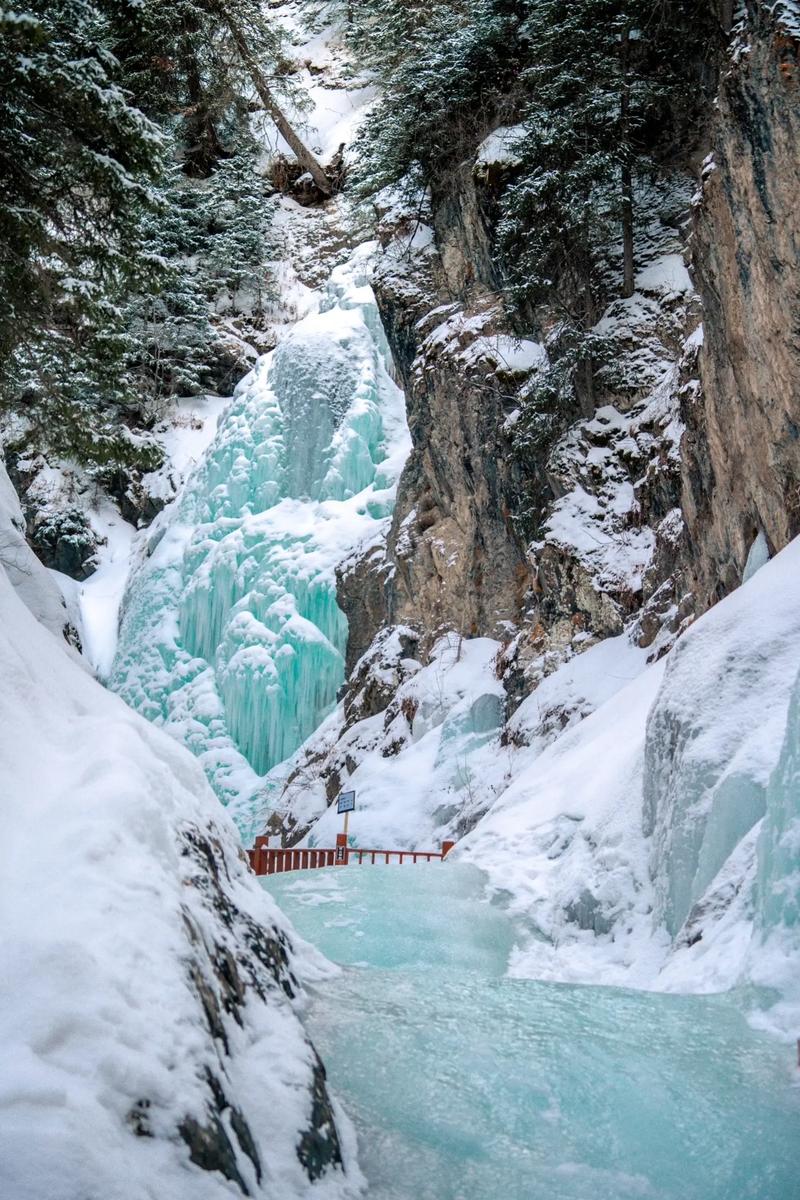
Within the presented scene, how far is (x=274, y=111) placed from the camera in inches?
1241

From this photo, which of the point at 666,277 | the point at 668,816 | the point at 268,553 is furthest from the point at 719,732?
the point at 268,553

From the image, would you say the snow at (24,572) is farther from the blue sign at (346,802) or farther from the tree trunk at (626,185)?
the tree trunk at (626,185)

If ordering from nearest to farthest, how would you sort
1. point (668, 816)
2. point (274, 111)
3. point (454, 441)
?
point (668, 816) < point (454, 441) < point (274, 111)

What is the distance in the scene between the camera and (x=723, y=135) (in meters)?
9.62

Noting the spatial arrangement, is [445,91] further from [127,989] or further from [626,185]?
[127,989]

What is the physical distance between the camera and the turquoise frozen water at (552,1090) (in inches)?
133

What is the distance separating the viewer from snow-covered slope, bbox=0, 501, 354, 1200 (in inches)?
87.2

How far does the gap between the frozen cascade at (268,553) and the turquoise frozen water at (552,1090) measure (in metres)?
16.8

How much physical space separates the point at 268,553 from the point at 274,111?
16.7 m

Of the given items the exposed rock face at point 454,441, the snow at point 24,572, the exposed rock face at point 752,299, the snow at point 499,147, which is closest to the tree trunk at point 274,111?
the exposed rock face at point 454,441

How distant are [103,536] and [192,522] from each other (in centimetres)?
596

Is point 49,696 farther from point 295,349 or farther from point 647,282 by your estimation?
point 295,349

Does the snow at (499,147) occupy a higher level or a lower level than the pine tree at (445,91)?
lower

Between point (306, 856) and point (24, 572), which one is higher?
point (24, 572)
